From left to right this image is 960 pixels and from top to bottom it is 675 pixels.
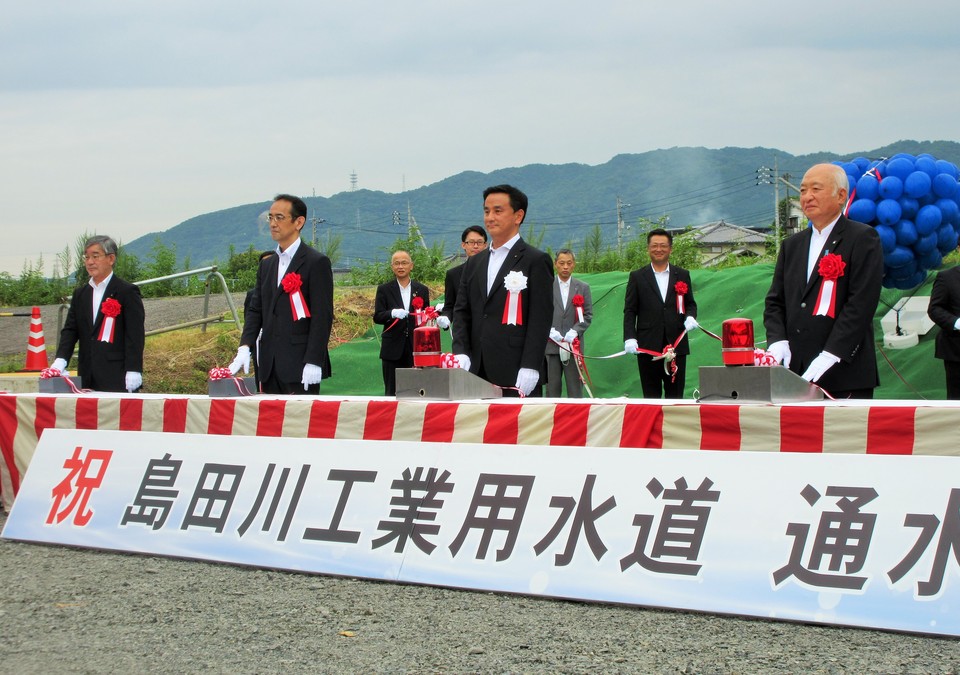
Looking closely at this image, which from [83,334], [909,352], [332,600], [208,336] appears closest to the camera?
[332,600]

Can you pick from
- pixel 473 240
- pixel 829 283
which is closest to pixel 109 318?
pixel 473 240

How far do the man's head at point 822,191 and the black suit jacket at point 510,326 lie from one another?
114cm

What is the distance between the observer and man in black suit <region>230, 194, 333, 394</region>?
17.1ft

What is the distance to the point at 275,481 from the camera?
3.98 meters

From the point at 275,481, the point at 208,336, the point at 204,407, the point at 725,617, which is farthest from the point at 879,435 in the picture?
the point at 208,336

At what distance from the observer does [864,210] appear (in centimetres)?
675

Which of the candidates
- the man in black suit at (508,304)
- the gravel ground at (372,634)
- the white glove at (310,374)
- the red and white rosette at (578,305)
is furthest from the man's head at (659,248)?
the gravel ground at (372,634)

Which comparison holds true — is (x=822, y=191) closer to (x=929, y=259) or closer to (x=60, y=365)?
(x=929, y=259)

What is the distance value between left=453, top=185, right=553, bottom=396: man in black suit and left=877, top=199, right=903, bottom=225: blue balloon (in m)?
3.07

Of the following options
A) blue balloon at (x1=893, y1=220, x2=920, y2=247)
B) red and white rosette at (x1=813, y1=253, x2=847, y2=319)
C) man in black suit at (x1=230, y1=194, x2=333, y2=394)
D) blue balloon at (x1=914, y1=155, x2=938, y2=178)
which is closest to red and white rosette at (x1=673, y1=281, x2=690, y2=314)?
blue balloon at (x1=893, y1=220, x2=920, y2=247)

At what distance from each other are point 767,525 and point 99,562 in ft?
8.88

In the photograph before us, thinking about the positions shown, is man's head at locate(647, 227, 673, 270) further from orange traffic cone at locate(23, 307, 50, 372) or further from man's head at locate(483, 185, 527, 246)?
orange traffic cone at locate(23, 307, 50, 372)

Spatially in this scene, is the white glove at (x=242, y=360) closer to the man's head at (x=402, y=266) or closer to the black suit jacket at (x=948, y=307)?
the man's head at (x=402, y=266)

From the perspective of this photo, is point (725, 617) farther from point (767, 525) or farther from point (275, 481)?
point (275, 481)
